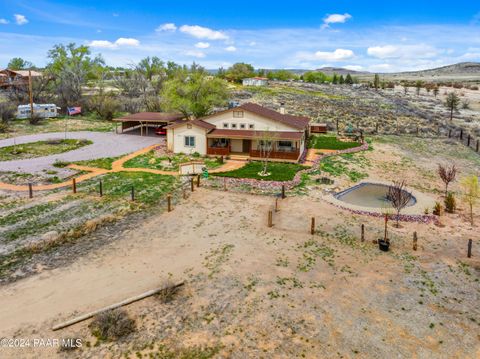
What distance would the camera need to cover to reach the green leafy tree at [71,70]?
2916 inches

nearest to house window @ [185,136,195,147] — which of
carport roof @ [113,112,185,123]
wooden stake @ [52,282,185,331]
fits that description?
carport roof @ [113,112,185,123]

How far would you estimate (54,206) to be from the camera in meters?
23.4

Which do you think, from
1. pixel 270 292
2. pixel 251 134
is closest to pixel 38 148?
pixel 251 134

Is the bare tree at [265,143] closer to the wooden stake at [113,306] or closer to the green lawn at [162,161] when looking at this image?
the green lawn at [162,161]

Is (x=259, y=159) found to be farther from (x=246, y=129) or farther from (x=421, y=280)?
(x=421, y=280)

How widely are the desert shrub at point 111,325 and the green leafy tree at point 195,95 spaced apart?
41.3 m

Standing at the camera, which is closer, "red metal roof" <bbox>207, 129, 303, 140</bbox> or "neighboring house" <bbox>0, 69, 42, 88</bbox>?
"red metal roof" <bbox>207, 129, 303, 140</bbox>

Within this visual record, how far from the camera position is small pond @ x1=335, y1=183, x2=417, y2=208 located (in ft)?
85.5

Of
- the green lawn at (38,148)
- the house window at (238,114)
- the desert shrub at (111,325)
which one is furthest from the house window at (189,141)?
the desert shrub at (111,325)

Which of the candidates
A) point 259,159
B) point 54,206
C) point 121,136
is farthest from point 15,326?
point 121,136

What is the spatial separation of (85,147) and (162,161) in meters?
12.0

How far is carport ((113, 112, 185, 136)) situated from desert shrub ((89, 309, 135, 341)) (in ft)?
126

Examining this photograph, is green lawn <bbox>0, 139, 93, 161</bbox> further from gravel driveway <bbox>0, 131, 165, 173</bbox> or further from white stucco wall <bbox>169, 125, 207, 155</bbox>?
white stucco wall <bbox>169, 125, 207, 155</bbox>

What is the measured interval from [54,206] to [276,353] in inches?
716
